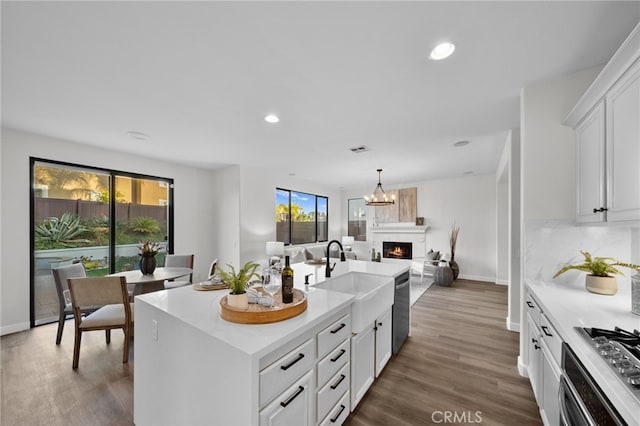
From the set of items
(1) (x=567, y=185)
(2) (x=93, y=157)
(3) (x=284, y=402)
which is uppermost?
(2) (x=93, y=157)

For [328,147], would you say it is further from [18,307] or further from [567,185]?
[18,307]

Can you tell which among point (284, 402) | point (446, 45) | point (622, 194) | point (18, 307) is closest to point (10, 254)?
point (18, 307)

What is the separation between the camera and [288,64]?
6.01 feet

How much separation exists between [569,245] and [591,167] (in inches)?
26.7

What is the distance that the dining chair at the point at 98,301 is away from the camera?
2.39m

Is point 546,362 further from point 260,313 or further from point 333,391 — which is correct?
point 260,313

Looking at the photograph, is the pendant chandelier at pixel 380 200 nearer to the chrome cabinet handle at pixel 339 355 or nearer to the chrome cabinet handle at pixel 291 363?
the chrome cabinet handle at pixel 339 355

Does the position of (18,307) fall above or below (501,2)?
below

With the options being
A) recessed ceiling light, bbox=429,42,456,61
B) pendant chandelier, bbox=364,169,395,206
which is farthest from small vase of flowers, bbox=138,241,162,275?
pendant chandelier, bbox=364,169,395,206

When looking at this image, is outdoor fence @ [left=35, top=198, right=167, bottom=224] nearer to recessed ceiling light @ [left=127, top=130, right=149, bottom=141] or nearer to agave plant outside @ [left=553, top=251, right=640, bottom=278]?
recessed ceiling light @ [left=127, top=130, right=149, bottom=141]

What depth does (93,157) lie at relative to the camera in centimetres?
383

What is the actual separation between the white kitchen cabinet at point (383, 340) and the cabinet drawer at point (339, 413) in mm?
569

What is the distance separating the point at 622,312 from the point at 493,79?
6.04ft

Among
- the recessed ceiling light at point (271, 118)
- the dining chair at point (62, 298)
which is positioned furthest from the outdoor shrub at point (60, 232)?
the recessed ceiling light at point (271, 118)
